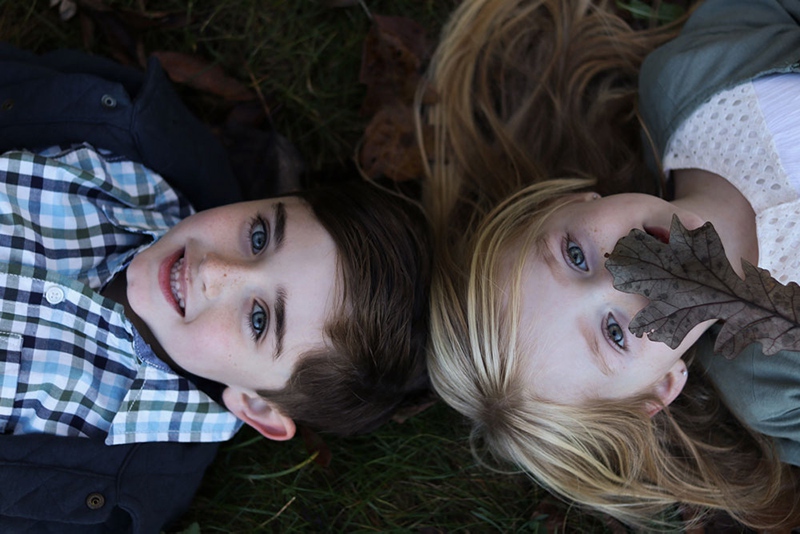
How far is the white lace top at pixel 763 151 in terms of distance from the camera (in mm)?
2523

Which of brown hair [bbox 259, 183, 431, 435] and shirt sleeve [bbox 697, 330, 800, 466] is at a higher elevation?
brown hair [bbox 259, 183, 431, 435]

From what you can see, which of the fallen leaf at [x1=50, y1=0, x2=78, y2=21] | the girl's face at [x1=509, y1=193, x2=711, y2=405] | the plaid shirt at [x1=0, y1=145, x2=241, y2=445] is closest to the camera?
the girl's face at [x1=509, y1=193, x2=711, y2=405]

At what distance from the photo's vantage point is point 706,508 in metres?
2.84

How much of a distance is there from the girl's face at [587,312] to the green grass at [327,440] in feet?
2.49

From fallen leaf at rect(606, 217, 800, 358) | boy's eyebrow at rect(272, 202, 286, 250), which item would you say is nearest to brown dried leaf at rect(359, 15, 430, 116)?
boy's eyebrow at rect(272, 202, 286, 250)

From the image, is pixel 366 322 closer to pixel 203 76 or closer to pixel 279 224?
pixel 279 224

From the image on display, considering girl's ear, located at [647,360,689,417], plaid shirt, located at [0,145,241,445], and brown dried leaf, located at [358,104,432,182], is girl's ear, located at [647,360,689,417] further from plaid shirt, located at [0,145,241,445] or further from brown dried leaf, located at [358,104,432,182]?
plaid shirt, located at [0,145,241,445]

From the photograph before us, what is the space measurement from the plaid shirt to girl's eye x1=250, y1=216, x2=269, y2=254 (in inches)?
21.6

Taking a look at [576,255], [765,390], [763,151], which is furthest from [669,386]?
[763,151]

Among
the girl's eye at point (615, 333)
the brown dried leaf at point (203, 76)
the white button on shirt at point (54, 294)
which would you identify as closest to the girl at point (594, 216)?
the girl's eye at point (615, 333)

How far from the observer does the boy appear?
96.3 inches

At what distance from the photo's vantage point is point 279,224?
2518 millimetres

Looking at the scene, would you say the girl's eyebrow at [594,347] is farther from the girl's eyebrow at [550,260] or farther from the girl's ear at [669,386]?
the girl's ear at [669,386]

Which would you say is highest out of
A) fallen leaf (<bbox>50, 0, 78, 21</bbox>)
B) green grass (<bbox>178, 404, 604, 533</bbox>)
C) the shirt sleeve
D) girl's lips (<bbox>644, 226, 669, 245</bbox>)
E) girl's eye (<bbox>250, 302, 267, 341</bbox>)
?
fallen leaf (<bbox>50, 0, 78, 21</bbox>)
